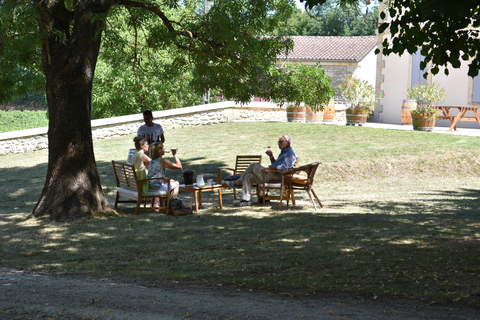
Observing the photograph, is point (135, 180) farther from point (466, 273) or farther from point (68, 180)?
point (466, 273)

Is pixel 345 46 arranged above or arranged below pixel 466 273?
above

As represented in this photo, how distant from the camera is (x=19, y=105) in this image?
164 feet

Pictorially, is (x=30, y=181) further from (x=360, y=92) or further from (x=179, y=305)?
(x=360, y=92)

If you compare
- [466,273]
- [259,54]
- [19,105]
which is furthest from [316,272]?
[19,105]

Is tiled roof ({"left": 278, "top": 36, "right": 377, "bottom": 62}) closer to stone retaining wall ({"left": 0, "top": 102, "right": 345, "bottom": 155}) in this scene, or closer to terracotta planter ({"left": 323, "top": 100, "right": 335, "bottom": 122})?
stone retaining wall ({"left": 0, "top": 102, "right": 345, "bottom": 155})

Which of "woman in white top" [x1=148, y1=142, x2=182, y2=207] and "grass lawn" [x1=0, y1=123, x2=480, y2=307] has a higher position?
"woman in white top" [x1=148, y1=142, x2=182, y2=207]

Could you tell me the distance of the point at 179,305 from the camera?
4449 millimetres

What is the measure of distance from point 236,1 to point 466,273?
6.43m

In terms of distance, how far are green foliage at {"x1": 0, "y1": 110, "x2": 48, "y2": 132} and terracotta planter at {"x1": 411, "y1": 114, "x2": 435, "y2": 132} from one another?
22757mm

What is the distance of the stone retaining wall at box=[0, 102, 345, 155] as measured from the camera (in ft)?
59.2

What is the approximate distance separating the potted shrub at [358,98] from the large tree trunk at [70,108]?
11855 millimetres

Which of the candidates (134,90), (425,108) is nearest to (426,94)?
(425,108)

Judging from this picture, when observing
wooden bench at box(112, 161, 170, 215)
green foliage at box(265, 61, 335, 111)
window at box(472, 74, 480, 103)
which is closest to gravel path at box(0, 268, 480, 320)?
wooden bench at box(112, 161, 170, 215)

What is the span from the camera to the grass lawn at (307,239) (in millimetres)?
5246
